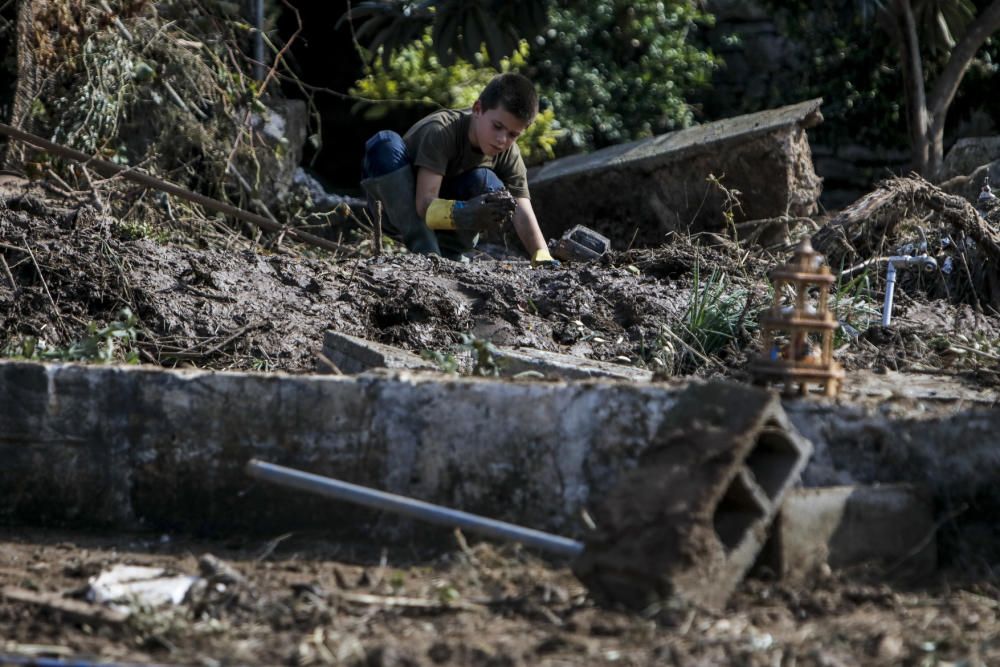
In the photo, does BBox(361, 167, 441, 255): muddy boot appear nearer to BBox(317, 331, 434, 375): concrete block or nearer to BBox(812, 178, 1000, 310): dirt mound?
BBox(812, 178, 1000, 310): dirt mound

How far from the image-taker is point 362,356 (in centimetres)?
412

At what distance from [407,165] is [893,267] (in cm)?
272

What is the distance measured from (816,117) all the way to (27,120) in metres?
4.61

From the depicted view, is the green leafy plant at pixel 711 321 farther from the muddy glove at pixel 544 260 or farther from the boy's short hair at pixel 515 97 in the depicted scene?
the boy's short hair at pixel 515 97

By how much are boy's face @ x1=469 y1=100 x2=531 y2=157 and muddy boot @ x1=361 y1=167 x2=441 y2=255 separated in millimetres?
404

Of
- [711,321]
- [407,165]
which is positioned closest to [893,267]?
[711,321]

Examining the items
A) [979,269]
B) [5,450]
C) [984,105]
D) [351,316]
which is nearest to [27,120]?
[351,316]

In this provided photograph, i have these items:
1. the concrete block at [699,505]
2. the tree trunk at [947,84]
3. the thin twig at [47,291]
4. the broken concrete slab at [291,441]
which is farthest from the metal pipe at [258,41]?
the concrete block at [699,505]

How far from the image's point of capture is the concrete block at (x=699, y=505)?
2547 mm

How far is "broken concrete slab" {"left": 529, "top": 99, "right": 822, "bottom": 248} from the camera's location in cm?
747

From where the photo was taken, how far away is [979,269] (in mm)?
5547

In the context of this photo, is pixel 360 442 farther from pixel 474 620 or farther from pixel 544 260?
pixel 544 260

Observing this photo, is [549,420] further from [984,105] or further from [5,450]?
[984,105]

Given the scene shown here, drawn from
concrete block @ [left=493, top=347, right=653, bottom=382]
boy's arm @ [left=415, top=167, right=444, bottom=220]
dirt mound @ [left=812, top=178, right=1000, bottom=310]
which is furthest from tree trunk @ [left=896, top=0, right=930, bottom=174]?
concrete block @ [left=493, top=347, right=653, bottom=382]
